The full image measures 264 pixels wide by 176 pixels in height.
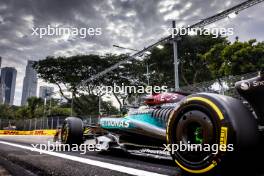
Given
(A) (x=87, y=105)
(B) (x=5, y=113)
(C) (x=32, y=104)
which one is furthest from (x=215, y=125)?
(B) (x=5, y=113)

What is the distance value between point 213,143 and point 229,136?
15 centimetres

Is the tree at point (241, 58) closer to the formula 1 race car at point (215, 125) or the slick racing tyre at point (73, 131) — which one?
the slick racing tyre at point (73, 131)

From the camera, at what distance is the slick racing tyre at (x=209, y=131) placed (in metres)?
1.93

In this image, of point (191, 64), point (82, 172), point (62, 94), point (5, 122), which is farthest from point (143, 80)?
point (82, 172)

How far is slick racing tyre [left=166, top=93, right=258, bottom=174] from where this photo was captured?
6.33 ft

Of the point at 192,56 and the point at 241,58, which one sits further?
the point at 192,56

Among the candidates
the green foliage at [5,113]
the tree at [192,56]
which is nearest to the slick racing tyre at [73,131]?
the tree at [192,56]

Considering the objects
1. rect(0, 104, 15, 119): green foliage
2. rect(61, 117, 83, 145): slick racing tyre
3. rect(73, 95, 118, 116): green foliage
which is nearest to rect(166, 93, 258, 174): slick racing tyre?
rect(61, 117, 83, 145): slick racing tyre

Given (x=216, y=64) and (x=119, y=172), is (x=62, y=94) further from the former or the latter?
(x=119, y=172)

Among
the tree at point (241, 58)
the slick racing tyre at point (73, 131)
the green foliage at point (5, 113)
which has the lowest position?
the slick racing tyre at point (73, 131)

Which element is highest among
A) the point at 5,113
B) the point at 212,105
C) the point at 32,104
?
the point at 32,104

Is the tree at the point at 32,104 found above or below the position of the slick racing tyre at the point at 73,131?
above

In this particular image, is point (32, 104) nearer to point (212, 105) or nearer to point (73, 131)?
point (73, 131)

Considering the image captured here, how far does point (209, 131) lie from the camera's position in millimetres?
2055
